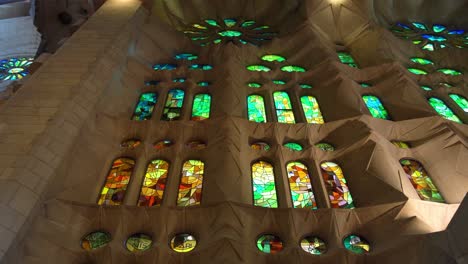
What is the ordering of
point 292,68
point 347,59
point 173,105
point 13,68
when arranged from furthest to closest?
point 13,68 → point 347,59 → point 292,68 → point 173,105

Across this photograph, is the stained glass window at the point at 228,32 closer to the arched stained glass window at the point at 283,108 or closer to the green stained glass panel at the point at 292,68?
the green stained glass panel at the point at 292,68

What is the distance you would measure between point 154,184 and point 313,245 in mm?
3442

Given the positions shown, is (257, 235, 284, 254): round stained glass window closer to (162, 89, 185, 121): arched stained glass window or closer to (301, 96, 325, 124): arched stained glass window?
(301, 96, 325, 124): arched stained glass window

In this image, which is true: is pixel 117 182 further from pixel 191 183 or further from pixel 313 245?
pixel 313 245

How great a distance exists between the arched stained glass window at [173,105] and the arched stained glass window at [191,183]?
2.23m

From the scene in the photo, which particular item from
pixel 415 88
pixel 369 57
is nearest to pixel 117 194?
pixel 415 88

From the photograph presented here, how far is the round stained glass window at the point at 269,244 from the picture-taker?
772 cm

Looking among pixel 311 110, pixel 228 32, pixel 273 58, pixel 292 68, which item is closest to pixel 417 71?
pixel 292 68

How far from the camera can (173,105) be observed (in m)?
12.5

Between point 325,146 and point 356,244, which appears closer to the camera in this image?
point 356,244

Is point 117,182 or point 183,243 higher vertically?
point 117,182

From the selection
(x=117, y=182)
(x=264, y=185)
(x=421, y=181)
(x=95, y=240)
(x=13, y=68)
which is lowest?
(x=95, y=240)

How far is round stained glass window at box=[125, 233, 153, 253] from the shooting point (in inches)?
306

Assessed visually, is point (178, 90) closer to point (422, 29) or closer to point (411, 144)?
point (411, 144)
